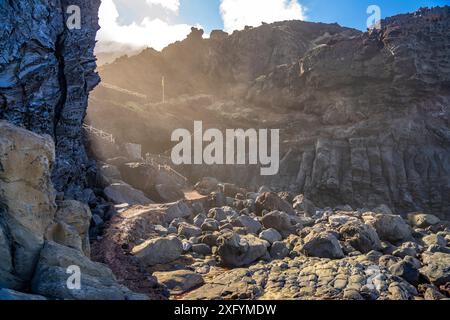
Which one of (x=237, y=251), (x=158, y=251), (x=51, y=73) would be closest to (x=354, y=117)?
(x=237, y=251)

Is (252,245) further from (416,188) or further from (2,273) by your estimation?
(416,188)

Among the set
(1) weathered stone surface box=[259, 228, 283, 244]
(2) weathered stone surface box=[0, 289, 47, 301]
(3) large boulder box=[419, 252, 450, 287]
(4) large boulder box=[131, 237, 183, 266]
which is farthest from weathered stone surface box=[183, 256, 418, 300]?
(2) weathered stone surface box=[0, 289, 47, 301]

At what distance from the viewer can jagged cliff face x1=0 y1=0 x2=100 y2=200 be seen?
66.1 ft

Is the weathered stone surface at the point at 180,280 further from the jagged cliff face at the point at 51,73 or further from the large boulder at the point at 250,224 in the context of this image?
the jagged cliff face at the point at 51,73

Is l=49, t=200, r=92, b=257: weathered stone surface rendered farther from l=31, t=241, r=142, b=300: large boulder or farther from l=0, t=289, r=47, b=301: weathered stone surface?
l=0, t=289, r=47, b=301: weathered stone surface

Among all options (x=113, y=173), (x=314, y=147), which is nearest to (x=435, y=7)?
(x=314, y=147)

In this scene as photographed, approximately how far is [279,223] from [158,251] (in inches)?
368

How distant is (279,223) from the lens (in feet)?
88.0

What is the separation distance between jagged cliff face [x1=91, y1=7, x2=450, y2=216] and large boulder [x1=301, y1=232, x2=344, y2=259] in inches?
962

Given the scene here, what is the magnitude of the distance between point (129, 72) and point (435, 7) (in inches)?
2707

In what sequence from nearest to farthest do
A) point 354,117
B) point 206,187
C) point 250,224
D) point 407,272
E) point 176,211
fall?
point 407,272 < point 250,224 < point 176,211 < point 206,187 < point 354,117

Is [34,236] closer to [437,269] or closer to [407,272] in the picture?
[407,272]

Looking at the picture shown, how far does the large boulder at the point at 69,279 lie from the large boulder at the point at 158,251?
23.2ft

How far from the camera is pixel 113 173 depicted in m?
38.8
